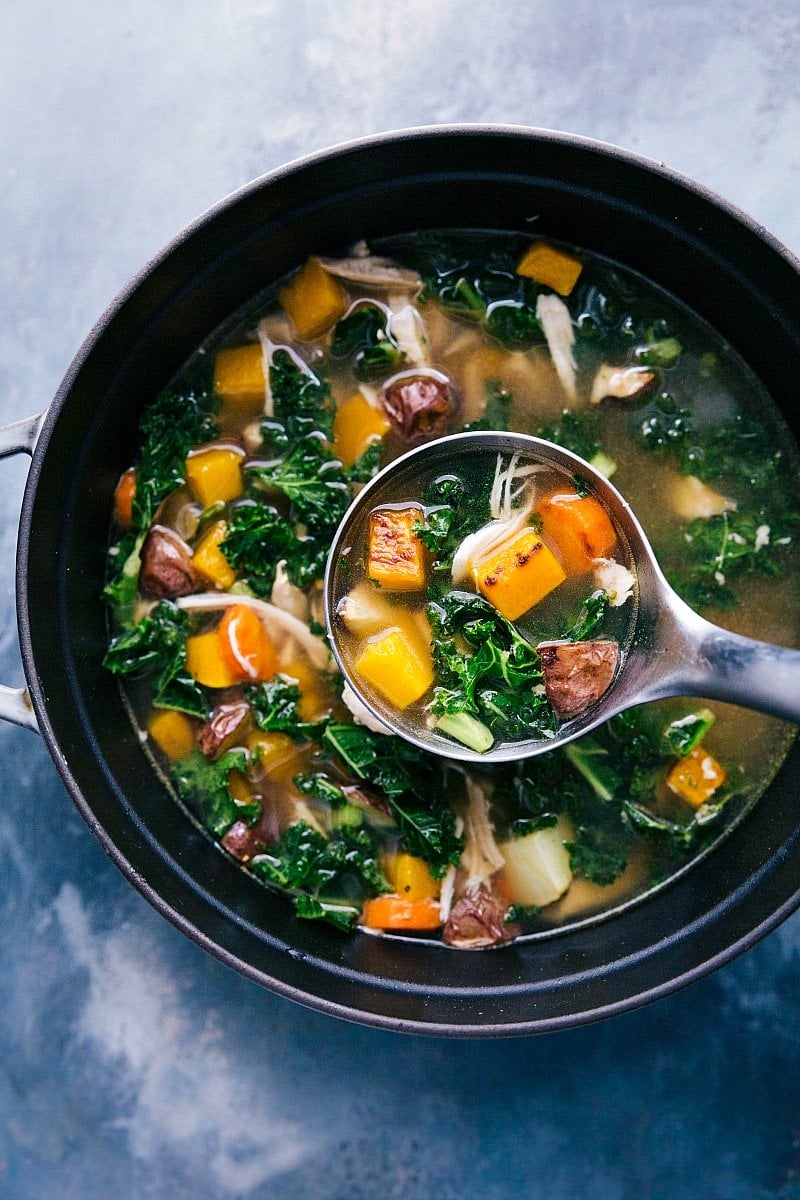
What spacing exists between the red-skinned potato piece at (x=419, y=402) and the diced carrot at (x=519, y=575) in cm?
57

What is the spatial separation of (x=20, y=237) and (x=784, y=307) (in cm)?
243

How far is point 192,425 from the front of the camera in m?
3.28

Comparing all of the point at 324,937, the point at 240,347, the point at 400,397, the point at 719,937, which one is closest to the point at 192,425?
the point at 240,347

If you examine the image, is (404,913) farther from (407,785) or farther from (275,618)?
(275,618)

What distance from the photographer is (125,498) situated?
3.28m

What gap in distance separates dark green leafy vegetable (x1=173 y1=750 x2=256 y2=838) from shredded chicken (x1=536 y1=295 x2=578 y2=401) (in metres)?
1.58

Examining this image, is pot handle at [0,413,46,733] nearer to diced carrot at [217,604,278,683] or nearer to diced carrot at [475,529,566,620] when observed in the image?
diced carrot at [217,604,278,683]

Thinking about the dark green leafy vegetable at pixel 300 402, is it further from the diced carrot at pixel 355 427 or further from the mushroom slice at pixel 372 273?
the mushroom slice at pixel 372 273

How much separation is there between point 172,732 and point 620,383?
1822 mm

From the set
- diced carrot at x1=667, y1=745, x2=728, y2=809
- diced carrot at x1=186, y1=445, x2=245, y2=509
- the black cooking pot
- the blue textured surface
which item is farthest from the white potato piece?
diced carrot at x1=186, y1=445, x2=245, y2=509

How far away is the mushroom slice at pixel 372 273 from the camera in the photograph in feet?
10.7

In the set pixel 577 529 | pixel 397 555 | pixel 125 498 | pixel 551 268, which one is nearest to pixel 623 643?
pixel 577 529

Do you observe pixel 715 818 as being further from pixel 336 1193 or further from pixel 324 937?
pixel 336 1193

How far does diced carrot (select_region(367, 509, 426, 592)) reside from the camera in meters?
2.86
